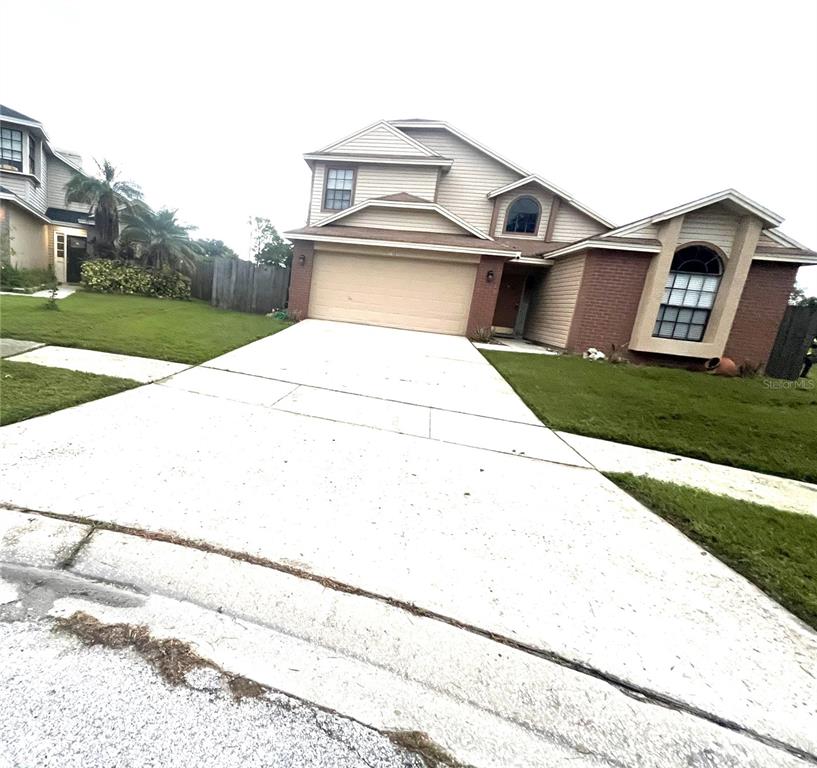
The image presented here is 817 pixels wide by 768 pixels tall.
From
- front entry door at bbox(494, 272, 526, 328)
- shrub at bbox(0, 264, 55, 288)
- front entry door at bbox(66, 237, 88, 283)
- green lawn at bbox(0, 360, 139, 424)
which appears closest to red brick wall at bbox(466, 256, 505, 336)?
front entry door at bbox(494, 272, 526, 328)

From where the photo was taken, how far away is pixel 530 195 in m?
14.3

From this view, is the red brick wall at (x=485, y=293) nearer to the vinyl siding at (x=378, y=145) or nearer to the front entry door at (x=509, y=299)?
the front entry door at (x=509, y=299)

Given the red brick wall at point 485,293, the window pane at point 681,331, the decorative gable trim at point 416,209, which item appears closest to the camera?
the window pane at point 681,331

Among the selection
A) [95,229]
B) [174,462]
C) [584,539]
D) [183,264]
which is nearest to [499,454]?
[584,539]

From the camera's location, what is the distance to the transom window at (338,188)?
14859 mm

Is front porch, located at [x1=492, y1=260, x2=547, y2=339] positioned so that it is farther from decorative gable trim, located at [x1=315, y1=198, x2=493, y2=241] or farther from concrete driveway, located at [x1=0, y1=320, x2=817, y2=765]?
concrete driveway, located at [x1=0, y1=320, x2=817, y2=765]

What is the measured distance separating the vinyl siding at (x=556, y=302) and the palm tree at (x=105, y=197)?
16903 millimetres

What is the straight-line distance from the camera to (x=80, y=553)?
1.83 metres

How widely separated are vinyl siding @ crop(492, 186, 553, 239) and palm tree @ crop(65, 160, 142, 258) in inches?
589

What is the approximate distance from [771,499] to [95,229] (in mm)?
23041

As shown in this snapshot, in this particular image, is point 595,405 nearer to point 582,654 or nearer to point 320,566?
point 582,654

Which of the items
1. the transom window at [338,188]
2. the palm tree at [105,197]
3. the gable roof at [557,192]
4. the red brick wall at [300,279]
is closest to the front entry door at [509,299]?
the gable roof at [557,192]

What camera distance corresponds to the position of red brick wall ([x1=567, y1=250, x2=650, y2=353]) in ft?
34.1

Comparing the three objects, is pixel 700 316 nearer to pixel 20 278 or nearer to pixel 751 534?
pixel 751 534
